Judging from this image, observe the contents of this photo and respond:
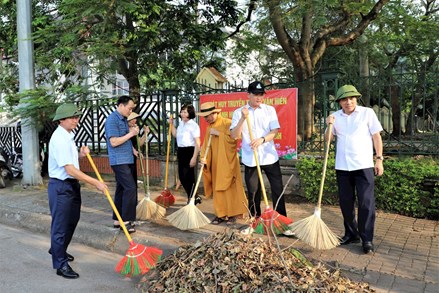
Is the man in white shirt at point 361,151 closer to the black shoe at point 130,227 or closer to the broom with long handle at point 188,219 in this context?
the broom with long handle at point 188,219

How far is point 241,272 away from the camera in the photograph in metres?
3.11

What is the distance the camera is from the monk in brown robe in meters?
4.95

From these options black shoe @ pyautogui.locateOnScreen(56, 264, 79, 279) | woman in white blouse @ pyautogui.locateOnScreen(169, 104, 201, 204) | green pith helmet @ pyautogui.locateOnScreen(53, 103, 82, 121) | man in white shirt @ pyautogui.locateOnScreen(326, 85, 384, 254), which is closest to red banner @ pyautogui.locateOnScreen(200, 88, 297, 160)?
woman in white blouse @ pyautogui.locateOnScreen(169, 104, 201, 204)

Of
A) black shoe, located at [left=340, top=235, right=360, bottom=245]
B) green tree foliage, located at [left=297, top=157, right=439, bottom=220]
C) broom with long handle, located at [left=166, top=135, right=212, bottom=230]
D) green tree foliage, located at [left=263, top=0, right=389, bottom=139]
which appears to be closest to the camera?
black shoe, located at [left=340, top=235, right=360, bottom=245]

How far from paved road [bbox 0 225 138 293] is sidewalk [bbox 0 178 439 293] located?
0.92ft

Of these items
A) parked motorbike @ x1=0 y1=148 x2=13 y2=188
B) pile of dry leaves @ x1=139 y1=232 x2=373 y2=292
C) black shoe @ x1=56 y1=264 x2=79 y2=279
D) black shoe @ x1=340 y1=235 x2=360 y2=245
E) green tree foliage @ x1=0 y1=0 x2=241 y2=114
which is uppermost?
green tree foliage @ x1=0 y1=0 x2=241 y2=114

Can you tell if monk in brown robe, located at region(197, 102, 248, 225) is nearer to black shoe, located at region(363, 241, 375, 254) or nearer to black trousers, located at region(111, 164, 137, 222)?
black trousers, located at region(111, 164, 137, 222)

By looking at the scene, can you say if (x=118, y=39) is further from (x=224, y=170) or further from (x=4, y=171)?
(x=224, y=170)

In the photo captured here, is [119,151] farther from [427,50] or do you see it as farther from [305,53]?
[427,50]

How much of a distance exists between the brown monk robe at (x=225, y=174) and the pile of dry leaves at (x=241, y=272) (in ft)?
4.89

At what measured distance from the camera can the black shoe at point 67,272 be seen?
3.79 metres

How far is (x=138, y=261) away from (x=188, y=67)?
288 inches

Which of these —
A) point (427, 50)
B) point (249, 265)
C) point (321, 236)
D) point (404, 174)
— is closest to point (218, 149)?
point (321, 236)

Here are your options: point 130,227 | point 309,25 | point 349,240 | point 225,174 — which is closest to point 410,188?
point 349,240
